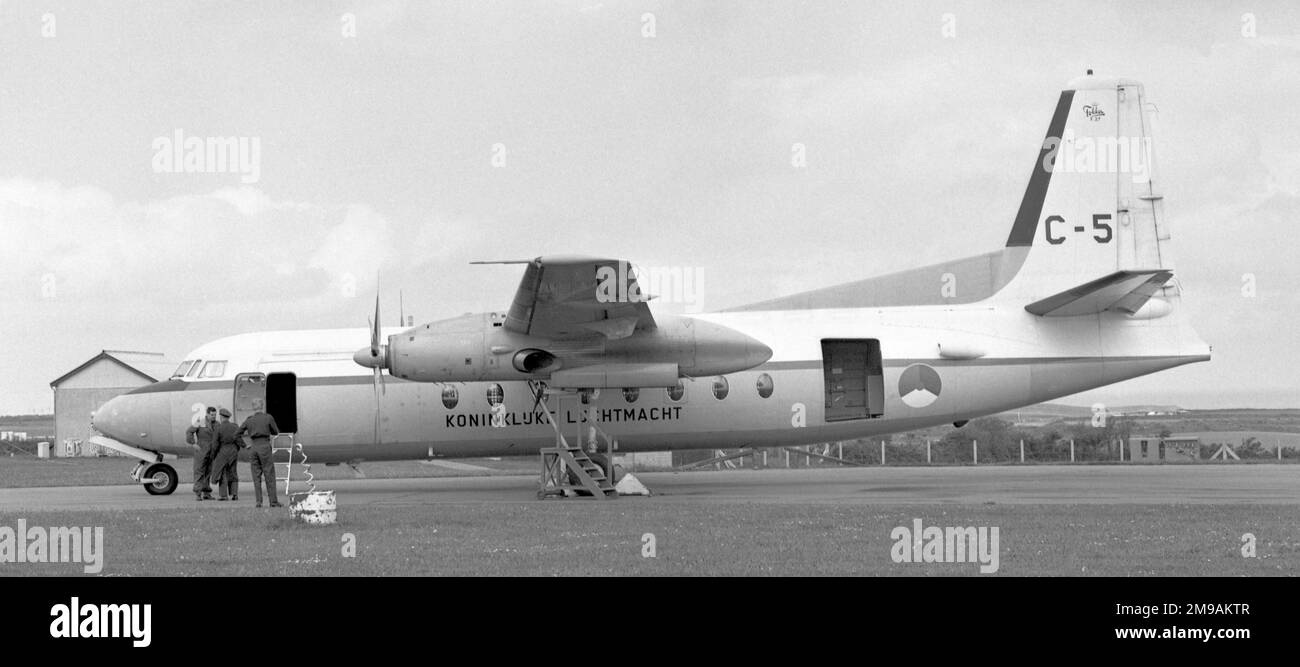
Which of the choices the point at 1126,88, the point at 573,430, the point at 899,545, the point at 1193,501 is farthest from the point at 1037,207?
the point at 899,545

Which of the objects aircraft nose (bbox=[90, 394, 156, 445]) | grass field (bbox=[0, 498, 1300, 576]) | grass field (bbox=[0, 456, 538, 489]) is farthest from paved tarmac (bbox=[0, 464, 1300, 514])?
grass field (bbox=[0, 456, 538, 489])

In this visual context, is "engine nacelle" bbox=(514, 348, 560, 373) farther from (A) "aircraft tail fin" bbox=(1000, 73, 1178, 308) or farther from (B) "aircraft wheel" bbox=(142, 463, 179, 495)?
(A) "aircraft tail fin" bbox=(1000, 73, 1178, 308)

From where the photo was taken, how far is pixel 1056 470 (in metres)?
26.8

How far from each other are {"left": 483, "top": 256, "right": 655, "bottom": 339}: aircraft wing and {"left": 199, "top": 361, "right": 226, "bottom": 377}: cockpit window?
20.6 ft

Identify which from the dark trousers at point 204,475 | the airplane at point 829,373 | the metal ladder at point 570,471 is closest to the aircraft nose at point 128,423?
the airplane at point 829,373

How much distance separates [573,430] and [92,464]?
2692 centimetres

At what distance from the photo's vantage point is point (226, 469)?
61.5ft

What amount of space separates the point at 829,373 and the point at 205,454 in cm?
1167

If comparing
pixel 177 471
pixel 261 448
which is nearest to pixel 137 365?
pixel 177 471

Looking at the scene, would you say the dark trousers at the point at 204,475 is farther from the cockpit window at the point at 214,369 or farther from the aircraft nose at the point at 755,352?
the aircraft nose at the point at 755,352

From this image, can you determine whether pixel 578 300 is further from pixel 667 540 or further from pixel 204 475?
pixel 204 475

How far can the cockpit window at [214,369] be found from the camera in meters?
20.8

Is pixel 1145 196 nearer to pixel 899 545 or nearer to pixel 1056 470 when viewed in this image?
pixel 1056 470

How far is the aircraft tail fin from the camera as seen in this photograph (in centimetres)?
2144
